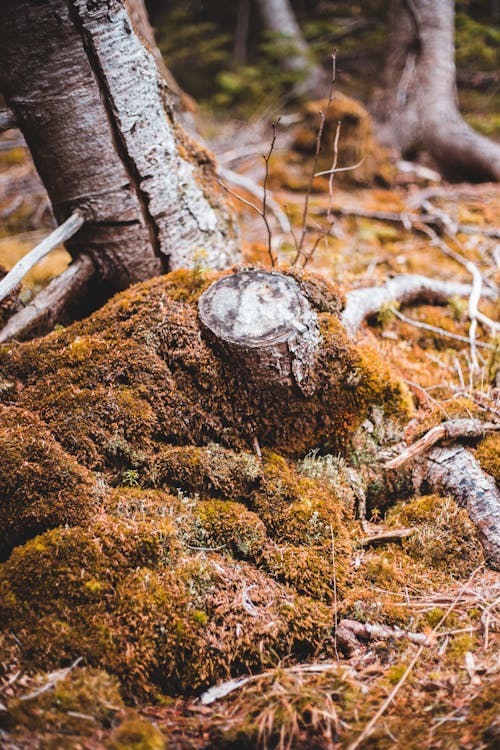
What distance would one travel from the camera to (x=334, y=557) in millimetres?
2355

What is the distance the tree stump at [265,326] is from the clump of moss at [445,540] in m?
0.95

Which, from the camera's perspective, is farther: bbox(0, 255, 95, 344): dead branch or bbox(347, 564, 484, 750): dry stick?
bbox(0, 255, 95, 344): dead branch

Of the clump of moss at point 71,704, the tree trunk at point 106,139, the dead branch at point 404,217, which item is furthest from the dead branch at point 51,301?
the dead branch at point 404,217

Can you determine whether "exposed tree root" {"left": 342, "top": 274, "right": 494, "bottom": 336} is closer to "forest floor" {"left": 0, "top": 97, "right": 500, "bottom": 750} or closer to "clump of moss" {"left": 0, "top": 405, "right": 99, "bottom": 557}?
"forest floor" {"left": 0, "top": 97, "right": 500, "bottom": 750}

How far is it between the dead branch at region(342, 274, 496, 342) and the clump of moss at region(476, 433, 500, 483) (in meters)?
1.06

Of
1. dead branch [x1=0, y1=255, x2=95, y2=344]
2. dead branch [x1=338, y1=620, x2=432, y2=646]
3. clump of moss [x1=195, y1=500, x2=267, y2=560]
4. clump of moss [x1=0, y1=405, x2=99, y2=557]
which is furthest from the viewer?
dead branch [x1=0, y1=255, x2=95, y2=344]

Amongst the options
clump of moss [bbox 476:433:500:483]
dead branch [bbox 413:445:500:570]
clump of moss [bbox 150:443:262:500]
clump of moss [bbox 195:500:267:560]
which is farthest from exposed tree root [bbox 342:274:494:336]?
clump of moss [bbox 195:500:267:560]

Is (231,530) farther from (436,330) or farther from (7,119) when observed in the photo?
(7,119)

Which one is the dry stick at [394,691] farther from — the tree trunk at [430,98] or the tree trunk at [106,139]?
the tree trunk at [430,98]

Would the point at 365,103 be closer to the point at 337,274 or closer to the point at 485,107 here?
the point at 485,107

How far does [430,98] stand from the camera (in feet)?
27.1

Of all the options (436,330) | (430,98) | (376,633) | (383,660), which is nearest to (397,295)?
(436,330)

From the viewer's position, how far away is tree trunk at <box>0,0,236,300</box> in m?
2.75

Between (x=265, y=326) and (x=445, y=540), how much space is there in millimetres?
1495
